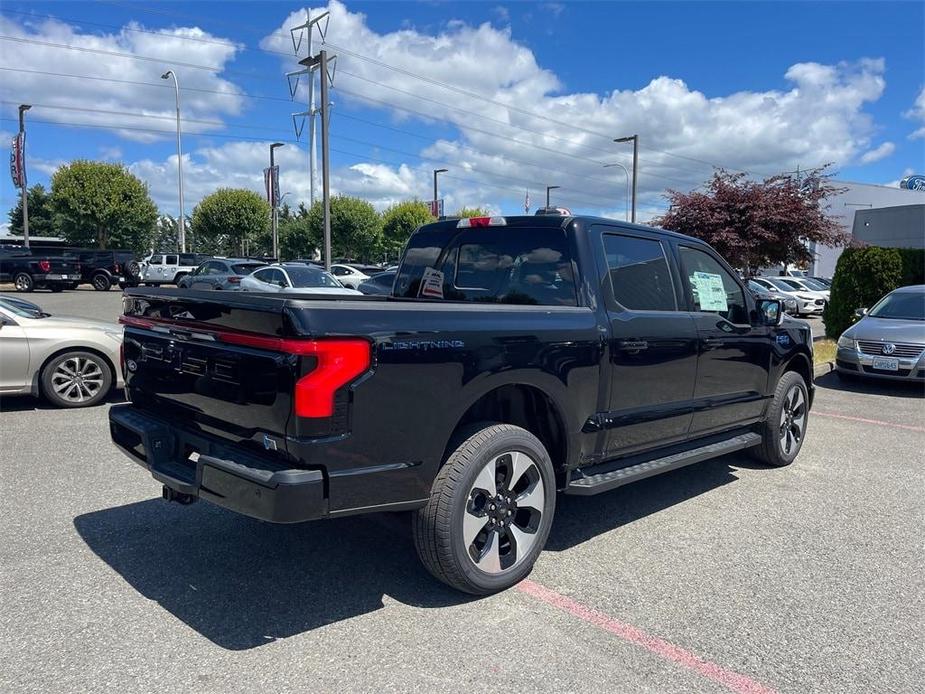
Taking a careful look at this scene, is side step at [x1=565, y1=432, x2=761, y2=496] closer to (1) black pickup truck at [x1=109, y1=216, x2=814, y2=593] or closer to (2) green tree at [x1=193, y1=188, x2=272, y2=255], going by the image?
(1) black pickup truck at [x1=109, y1=216, x2=814, y2=593]

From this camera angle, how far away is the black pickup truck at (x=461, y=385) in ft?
9.29

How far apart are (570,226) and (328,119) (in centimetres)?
1826

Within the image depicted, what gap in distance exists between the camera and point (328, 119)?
67.8 ft

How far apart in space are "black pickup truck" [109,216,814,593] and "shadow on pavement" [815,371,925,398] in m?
5.98

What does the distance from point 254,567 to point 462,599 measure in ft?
3.76

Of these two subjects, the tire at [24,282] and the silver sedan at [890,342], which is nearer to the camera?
the silver sedan at [890,342]

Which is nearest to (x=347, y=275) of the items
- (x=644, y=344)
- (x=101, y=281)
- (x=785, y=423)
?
(x=101, y=281)

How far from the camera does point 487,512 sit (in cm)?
340

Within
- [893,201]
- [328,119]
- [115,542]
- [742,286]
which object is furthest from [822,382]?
[893,201]

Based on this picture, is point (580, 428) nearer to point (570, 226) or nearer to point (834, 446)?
point (570, 226)

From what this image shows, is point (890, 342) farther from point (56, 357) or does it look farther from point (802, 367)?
point (56, 357)

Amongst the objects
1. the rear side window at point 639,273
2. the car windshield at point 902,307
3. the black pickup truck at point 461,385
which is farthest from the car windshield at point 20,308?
the car windshield at point 902,307

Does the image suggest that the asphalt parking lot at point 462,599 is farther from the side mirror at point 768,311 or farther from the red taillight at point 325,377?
the side mirror at point 768,311

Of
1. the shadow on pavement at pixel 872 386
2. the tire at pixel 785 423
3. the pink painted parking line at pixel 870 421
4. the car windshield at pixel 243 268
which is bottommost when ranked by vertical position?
Result: the pink painted parking line at pixel 870 421
